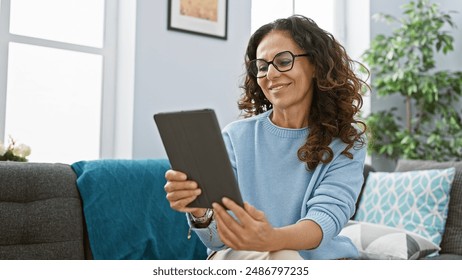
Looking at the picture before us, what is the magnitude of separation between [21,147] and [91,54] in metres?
0.85

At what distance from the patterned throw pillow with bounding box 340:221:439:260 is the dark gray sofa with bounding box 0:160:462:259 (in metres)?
0.70

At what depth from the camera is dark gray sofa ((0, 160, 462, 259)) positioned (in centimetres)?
204

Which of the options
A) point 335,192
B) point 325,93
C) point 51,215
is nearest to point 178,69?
point 51,215

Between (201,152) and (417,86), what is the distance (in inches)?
112

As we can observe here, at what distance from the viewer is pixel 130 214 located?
2.29 m

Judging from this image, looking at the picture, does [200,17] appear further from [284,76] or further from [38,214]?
[284,76]

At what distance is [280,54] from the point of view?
1431mm

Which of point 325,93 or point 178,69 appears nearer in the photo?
point 325,93

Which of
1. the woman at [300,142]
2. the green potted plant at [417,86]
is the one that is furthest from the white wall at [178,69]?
the woman at [300,142]

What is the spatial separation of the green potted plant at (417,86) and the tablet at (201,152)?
2.62 metres

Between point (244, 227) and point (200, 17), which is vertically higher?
point (200, 17)

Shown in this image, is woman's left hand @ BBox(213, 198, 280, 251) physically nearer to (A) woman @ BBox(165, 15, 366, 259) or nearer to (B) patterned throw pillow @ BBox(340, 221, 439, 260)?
(A) woman @ BBox(165, 15, 366, 259)

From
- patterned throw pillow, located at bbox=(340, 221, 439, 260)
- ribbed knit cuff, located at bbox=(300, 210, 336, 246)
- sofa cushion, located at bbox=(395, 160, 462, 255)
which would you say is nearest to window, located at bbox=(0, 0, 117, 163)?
patterned throw pillow, located at bbox=(340, 221, 439, 260)

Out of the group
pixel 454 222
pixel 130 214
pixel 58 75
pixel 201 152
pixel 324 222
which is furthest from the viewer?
pixel 58 75
